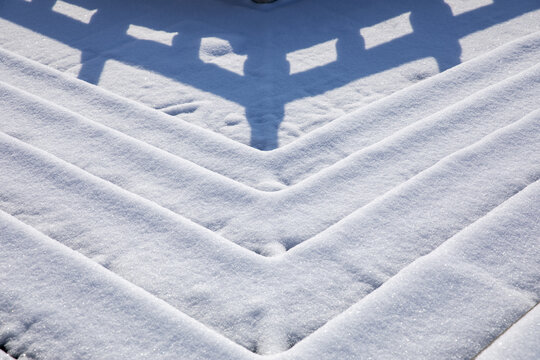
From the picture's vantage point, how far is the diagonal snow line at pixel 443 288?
1.40 metres

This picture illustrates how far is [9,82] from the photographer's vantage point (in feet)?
9.25

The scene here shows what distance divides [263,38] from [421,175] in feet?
5.78

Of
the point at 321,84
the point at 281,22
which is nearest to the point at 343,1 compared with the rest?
the point at 281,22

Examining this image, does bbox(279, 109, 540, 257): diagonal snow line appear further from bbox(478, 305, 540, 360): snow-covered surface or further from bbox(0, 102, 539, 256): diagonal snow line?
bbox(478, 305, 540, 360): snow-covered surface

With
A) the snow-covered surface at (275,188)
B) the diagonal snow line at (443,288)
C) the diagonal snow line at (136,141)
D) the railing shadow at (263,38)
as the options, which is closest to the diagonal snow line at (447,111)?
the snow-covered surface at (275,188)

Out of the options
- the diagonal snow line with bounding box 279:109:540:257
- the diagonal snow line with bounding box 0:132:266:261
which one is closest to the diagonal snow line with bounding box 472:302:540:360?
the diagonal snow line with bounding box 279:109:540:257

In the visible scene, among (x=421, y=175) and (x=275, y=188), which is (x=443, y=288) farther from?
(x=275, y=188)

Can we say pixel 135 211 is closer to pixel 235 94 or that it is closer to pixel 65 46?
pixel 235 94

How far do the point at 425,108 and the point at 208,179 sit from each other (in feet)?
4.06

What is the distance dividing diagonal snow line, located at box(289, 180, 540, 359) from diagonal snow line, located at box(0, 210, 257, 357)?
0.90 ft

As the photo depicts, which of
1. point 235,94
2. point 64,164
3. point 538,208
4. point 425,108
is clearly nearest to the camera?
point 538,208

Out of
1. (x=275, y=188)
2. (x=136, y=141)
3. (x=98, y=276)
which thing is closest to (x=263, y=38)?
(x=136, y=141)

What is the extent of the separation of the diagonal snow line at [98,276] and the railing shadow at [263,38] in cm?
105

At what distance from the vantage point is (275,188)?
2.09 m
